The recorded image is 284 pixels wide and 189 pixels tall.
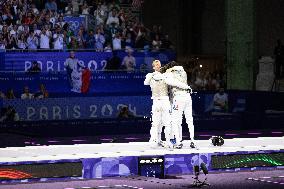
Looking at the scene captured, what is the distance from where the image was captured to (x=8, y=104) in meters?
22.8

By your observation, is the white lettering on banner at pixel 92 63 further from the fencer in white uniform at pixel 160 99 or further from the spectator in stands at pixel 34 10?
the fencer in white uniform at pixel 160 99

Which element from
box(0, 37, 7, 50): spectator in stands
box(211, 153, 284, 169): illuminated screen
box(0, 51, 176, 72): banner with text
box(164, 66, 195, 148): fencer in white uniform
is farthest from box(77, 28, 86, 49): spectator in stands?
box(211, 153, 284, 169): illuminated screen

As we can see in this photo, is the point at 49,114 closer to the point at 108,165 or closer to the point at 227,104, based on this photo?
the point at 227,104

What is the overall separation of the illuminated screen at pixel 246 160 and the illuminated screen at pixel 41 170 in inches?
110

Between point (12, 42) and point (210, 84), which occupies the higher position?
point (12, 42)

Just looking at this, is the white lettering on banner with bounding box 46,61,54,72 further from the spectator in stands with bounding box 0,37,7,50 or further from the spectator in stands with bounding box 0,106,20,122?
the spectator in stands with bounding box 0,106,20,122

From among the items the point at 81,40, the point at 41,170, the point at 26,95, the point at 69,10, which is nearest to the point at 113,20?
the point at 69,10

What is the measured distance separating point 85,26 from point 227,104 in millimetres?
6215

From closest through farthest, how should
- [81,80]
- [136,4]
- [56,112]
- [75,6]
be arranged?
[56,112] < [81,80] < [75,6] < [136,4]

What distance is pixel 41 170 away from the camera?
13930mm

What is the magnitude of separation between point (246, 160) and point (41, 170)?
4.16 m

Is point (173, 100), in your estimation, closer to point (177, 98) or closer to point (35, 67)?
point (177, 98)

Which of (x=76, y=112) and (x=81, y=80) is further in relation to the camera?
(x=81, y=80)

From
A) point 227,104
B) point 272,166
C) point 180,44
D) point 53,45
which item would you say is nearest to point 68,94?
point 53,45
